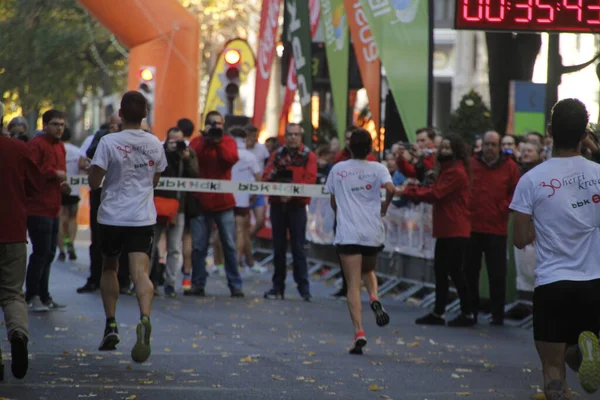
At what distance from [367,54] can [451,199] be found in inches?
163

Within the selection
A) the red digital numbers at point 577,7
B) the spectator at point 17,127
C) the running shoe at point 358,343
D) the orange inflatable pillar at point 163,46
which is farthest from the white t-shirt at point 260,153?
the running shoe at point 358,343

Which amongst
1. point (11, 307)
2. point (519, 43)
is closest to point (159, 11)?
point (519, 43)

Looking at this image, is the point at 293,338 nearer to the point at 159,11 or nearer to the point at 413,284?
the point at 413,284

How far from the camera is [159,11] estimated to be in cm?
2562

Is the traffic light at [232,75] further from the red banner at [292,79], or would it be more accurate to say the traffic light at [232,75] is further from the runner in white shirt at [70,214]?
Result: the runner in white shirt at [70,214]

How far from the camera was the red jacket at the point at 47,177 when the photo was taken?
43.7 feet

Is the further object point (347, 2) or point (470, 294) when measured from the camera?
point (347, 2)

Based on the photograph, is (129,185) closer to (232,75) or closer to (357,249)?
(357,249)

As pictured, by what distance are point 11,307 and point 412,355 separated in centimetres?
361

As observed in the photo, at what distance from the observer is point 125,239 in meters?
10.2

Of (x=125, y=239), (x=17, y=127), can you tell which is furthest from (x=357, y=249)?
(x=17, y=127)

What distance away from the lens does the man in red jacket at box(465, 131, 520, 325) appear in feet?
47.1

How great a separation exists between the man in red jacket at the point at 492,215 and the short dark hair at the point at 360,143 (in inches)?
110

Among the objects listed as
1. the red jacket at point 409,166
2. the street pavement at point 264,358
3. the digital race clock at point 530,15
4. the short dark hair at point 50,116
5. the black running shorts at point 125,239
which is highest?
the digital race clock at point 530,15
